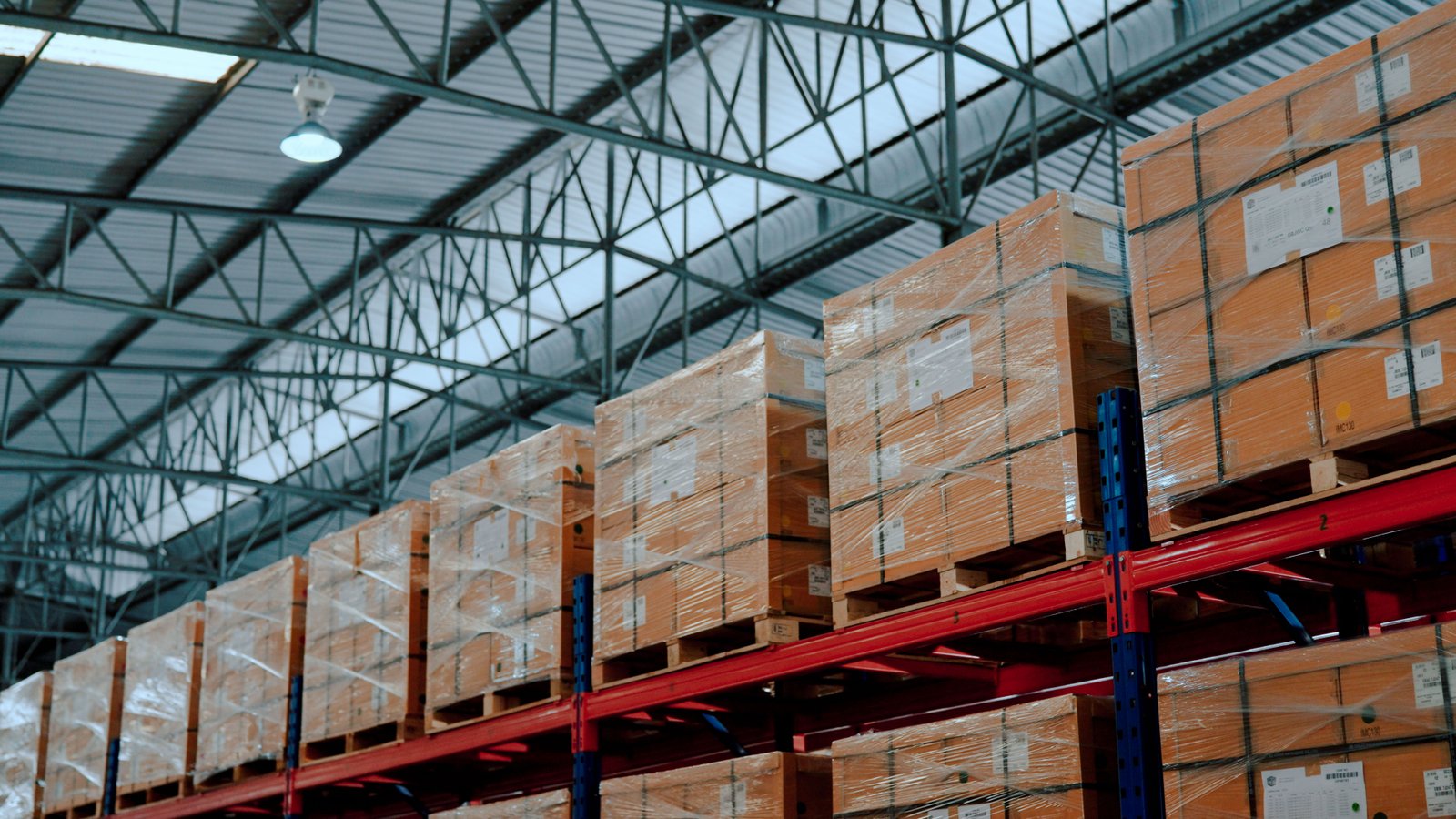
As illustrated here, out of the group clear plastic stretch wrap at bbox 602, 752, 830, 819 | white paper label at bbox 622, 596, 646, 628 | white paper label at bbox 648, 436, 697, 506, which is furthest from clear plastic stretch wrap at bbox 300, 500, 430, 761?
clear plastic stretch wrap at bbox 602, 752, 830, 819

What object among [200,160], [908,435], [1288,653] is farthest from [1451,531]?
[200,160]

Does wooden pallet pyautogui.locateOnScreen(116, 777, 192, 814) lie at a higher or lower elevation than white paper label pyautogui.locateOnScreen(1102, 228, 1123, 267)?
lower

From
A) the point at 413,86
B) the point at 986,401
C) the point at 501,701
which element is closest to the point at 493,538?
the point at 501,701

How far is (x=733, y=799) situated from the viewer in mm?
5930

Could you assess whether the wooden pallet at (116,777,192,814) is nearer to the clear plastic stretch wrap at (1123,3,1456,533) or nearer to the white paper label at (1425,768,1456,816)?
the clear plastic stretch wrap at (1123,3,1456,533)

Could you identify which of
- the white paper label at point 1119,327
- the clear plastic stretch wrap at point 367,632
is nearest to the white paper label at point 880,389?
the white paper label at point 1119,327

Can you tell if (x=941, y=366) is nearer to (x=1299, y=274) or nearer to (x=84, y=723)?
(x=1299, y=274)

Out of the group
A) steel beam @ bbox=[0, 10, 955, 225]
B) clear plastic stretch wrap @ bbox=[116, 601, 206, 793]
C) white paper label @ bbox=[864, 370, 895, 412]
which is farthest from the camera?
clear plastic stretch wrap @ bbox=[116, 601, 206, 793]

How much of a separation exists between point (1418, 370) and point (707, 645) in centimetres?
323

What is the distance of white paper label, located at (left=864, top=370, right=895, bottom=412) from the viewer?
224 inches

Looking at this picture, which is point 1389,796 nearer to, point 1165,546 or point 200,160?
point 1165,546

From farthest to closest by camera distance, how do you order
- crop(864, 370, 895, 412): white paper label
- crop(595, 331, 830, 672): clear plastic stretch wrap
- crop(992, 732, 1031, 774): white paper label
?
crop(595, 331, 830, 672): clear plastic stretch wrap < crop(864, 370, 895, 412): white paper label < crop(992, 732, 1031, 774): white paper label

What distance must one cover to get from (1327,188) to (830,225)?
1153 cm

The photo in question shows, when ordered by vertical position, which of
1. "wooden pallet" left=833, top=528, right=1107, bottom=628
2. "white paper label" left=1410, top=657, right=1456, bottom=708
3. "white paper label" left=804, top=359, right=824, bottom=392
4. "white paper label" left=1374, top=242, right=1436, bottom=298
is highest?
"white paper label" left=804, top=359, right=824, bottom=392
